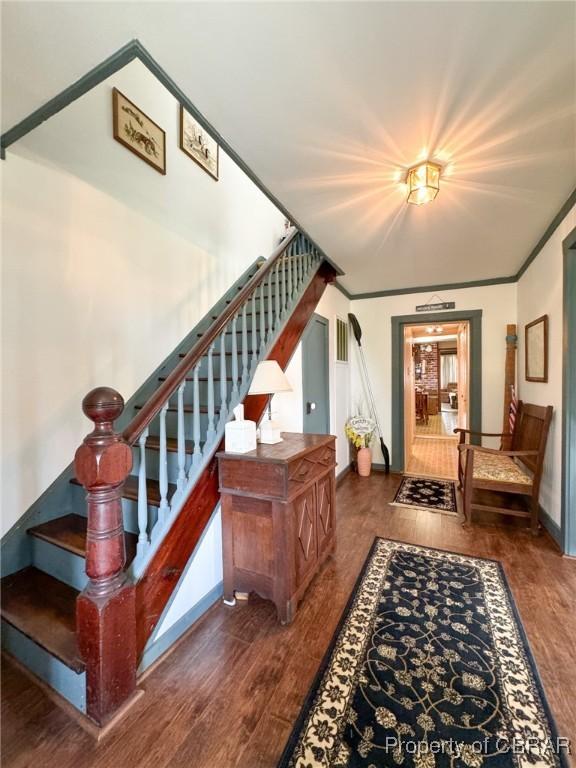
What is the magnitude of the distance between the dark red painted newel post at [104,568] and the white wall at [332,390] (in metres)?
1.54

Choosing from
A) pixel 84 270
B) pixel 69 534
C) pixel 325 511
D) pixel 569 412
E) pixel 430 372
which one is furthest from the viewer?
pixel 430 372

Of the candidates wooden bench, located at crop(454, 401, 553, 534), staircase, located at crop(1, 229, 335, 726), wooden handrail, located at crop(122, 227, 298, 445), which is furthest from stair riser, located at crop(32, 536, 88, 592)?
wooden bench, located at crop(454, 401, 553, 534)

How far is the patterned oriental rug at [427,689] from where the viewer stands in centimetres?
111

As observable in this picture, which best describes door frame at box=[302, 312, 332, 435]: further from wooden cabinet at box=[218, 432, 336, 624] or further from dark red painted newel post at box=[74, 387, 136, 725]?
dark red painted newel post at box=[74, 387, 136, 725]

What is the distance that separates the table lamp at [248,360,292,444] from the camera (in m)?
1.88

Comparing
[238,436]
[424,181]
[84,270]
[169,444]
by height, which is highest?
[424,181]

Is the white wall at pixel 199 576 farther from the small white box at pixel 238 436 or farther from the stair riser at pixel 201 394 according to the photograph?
the stair riser at pixel 201 394

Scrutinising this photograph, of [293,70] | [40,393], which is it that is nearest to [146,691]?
[40,393]

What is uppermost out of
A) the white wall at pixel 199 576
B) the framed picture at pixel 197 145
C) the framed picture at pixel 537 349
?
the framed picture at pixel 197 145

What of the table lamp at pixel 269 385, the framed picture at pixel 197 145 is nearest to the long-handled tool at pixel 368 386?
the framed picture at pixel 197 145

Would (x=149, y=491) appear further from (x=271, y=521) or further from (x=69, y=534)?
(x=271, y=521)

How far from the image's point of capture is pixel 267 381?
1.89m

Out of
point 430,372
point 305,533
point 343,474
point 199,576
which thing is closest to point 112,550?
point 199,576

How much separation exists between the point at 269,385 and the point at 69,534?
4.49ft
